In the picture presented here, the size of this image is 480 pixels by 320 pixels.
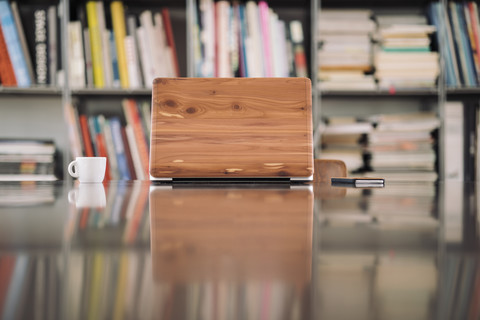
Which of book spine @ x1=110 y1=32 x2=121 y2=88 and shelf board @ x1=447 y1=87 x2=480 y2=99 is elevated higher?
book spine @ x1=110 y1=32 x2=121 y2=88

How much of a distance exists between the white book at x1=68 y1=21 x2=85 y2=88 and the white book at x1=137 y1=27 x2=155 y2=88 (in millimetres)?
315

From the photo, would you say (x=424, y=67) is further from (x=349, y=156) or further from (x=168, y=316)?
(x=168, y=316)

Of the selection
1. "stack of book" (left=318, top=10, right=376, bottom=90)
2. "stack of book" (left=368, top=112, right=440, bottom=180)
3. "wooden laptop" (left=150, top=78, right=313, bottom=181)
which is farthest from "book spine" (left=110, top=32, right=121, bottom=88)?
"stack of book" (left=368, top=112, right=440, bottom=180)

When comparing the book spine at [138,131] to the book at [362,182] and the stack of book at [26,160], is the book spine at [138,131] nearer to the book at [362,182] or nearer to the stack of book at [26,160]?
the stack of book at [26,160]

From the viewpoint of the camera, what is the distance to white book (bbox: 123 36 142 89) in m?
2.49

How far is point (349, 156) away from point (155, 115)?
154 centimetres

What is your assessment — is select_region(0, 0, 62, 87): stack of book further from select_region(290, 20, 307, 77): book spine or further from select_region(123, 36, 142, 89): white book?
select_region(290, 20, 307, 77): book spine

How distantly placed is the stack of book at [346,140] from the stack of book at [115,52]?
3.03 feet

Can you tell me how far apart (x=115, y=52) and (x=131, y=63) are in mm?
107

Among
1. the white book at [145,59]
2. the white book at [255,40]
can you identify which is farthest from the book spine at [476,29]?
the white book at [145,59]

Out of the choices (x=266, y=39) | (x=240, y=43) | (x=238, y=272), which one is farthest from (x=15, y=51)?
(x=238, y=272)

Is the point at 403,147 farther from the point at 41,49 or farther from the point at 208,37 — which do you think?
the point at 41,49

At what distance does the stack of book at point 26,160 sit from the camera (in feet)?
8.11

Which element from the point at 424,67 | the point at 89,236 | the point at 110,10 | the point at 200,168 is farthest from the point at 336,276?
the point at 110,10
